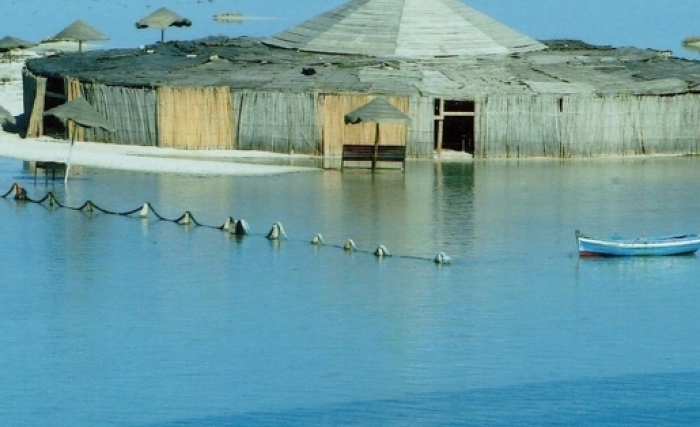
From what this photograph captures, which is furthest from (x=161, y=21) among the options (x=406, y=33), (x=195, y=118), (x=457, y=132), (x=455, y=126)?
(x=457, y=132)

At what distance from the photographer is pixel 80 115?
50.7 meters

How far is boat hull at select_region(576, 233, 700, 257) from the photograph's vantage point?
41812 millimetres

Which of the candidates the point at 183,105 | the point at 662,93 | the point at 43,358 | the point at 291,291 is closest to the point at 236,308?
the point at 291,291

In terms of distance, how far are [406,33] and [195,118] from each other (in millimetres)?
10163

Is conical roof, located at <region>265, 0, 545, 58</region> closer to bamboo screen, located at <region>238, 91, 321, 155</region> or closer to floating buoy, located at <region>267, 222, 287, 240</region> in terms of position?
bamboo screen, located at <region>238, 91, 321, 155</region>

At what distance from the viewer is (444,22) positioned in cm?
6412

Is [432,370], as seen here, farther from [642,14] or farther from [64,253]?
[642,14]

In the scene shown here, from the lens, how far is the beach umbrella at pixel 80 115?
50438mm

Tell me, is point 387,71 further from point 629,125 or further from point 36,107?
point 36,107

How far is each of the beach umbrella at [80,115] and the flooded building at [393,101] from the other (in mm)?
4095

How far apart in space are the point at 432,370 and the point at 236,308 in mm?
5813

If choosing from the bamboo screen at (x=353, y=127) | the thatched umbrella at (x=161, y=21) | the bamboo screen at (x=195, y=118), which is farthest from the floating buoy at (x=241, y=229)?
the thatched umbrella at (x=161, y=21)

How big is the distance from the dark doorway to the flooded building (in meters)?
0.04

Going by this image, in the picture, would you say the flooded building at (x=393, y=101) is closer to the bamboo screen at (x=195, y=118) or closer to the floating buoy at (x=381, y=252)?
the bamboo screen at (x=195, y=118)
